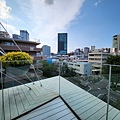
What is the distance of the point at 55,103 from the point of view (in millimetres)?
2283

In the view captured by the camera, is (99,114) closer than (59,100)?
Yes

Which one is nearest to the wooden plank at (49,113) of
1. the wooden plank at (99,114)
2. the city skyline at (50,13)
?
the wooden plank at (99,114)

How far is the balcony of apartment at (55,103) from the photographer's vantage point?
1.76 meters

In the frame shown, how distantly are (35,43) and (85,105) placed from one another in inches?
504

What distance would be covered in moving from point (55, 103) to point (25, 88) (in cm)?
123

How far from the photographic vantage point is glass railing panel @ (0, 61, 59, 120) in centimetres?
199

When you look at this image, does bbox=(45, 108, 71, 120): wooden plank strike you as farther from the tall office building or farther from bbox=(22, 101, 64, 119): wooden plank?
the tall office building

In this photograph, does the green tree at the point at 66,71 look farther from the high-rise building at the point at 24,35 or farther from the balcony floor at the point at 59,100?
the high-rise building at the point at 24,35

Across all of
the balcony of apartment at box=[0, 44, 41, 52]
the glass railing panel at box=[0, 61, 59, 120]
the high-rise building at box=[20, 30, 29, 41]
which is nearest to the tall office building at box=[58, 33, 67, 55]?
the glass railing panel at box=[0, 61, 59, 120]

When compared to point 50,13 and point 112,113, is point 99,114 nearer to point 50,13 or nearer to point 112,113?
point 112,113

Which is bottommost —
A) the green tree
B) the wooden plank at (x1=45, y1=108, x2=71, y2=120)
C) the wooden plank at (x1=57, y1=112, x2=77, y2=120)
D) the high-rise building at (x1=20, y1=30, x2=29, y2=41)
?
the wooden plank at (x1=57, y1=112, x2=77, y2=120)

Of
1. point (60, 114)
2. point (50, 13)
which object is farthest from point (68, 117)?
point (50, 13)

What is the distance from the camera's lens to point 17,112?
1863mm

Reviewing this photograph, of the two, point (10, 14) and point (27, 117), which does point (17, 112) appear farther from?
point (10, 14)
